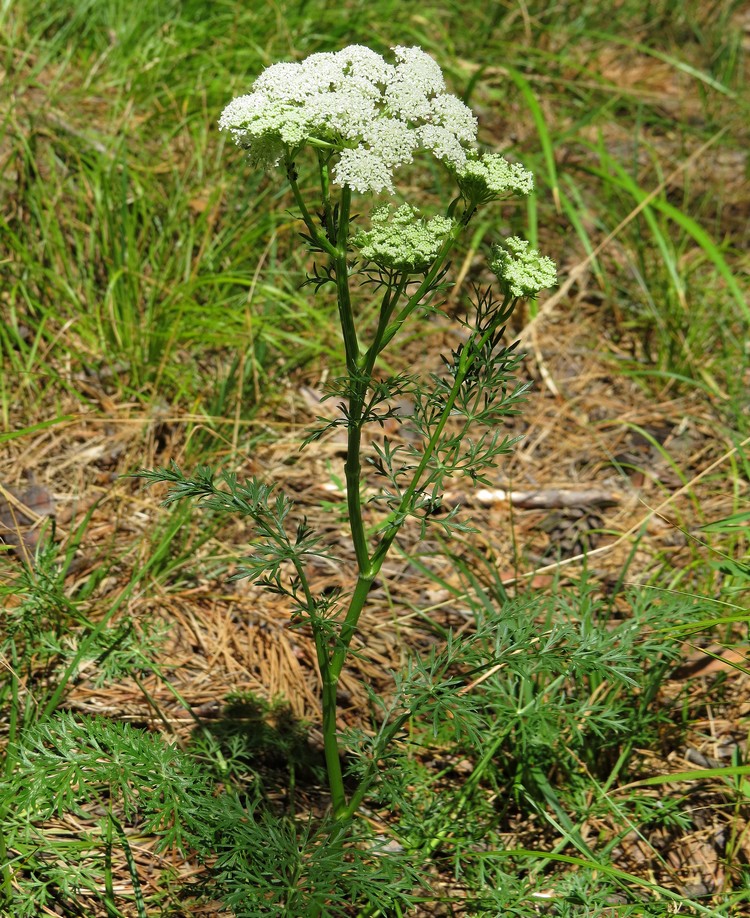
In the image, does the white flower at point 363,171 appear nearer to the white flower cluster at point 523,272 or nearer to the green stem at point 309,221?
the green stem at point 309,221

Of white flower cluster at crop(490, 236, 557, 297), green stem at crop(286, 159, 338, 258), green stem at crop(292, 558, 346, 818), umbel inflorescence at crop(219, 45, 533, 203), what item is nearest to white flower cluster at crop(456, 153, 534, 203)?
umbel inflorescence at crop(219, 45, 533, 203)

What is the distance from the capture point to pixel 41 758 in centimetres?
189

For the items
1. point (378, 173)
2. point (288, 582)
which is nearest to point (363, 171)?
point (378, 173)

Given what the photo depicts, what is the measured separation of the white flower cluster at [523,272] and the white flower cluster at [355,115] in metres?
0.21

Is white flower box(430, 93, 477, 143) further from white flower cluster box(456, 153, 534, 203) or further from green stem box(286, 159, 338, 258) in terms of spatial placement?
green stem box(286, 159, 338, 258)

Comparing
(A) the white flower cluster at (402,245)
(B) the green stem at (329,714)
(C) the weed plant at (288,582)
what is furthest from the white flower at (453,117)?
(B) the green stem at (329,714)

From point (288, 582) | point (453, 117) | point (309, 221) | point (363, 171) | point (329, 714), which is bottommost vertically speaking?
point (288, 582)

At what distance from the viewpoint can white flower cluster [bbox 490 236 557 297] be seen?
1.63 metres

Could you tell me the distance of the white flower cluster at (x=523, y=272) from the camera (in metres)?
1.63

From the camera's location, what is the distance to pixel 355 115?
1481mm

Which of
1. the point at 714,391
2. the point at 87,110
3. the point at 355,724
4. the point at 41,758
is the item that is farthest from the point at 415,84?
the point at 87,110

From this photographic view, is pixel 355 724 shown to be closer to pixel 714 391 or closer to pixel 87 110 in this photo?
pixel 714 391

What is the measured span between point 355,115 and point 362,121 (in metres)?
0.03

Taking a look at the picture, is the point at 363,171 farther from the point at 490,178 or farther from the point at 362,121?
the point at 490,178
